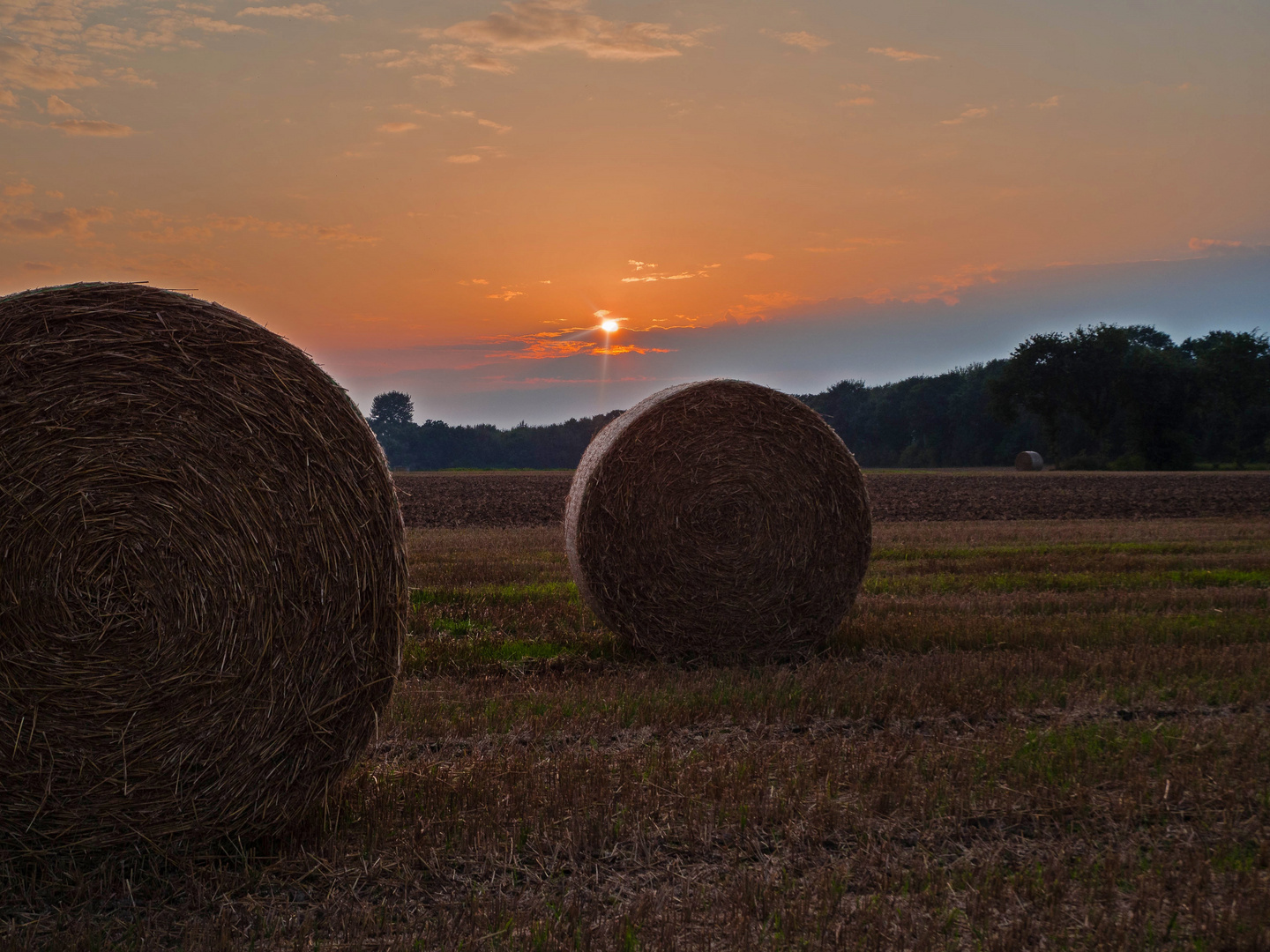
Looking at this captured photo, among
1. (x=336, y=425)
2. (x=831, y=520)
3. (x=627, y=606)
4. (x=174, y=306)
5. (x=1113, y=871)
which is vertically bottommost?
(x=1113, y=871)

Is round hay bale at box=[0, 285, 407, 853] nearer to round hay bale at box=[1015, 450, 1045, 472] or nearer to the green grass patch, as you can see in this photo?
the green grass patch

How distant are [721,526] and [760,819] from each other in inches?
147

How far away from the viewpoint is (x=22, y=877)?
3.82 meters

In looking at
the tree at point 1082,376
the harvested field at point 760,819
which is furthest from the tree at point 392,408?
the harvested field at point 760,819

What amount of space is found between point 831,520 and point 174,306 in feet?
17.7

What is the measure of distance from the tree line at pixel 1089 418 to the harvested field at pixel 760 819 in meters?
38.0

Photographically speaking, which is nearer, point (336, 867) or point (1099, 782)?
point (336, 867)

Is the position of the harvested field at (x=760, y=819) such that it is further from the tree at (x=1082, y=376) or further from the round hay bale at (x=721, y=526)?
the tree at (x=1082, y=376)

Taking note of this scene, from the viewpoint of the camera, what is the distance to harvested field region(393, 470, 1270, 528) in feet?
68.2

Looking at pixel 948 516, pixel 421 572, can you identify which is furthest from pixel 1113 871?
pixel 948 516

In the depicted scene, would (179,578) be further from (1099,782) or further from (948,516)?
(948,516)

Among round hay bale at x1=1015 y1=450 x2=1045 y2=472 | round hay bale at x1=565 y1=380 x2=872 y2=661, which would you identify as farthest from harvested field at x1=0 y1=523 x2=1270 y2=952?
round hay bale at x1=1015 y1=450 x2=1045 y2=472

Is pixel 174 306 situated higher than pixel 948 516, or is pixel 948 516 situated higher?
pixel 174 306

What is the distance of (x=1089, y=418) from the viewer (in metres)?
55.5
